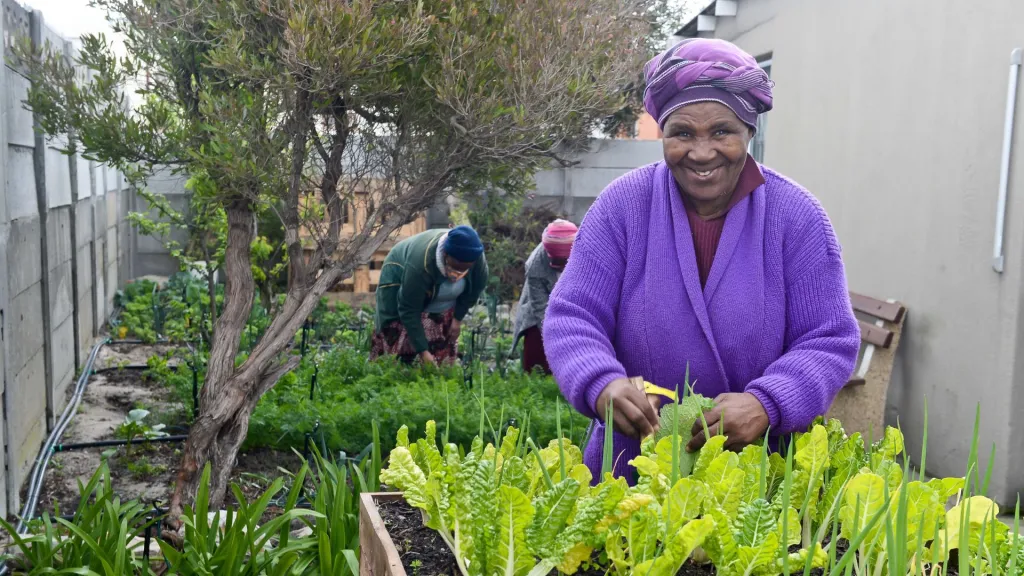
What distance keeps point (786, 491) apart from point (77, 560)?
2.47 m

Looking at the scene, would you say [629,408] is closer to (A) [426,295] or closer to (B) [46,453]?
(B) [46,453]

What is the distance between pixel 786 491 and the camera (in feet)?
4.16

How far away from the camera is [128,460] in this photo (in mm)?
4715

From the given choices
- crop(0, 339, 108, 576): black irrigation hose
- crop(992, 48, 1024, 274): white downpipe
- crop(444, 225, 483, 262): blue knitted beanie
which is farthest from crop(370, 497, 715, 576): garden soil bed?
crop(992, 48, 1024, 274): white downpipe

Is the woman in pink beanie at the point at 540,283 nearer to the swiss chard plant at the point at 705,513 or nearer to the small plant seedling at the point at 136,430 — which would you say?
the small plant seedling at the point at 136,430

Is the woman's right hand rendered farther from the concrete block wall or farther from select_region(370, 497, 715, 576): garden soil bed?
the concrete block wall

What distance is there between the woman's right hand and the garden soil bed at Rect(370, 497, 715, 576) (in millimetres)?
381

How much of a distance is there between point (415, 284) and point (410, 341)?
464 millimetres

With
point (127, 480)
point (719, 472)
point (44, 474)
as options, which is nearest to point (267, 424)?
point (127, 480)

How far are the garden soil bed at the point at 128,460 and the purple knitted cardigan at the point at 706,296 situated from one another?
217 cm

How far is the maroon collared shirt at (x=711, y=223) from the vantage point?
6.86 ft

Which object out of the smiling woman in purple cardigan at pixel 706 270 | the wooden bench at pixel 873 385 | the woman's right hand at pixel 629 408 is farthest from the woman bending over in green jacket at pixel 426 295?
the woman's right hand at pixel 629 408

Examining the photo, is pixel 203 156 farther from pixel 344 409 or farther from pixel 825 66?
pixel 825 66

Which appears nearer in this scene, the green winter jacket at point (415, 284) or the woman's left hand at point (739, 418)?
the woman's left hand at point (739, 418)
